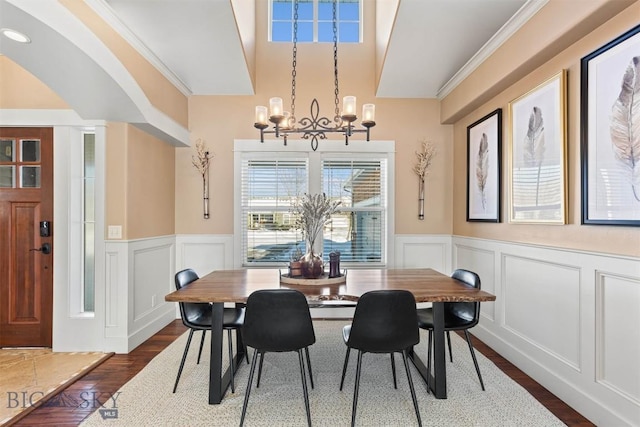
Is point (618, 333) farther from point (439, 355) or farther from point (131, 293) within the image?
point (131, 293)

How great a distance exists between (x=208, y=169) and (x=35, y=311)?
224 cm

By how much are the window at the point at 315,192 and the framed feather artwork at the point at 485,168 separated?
945 millimetres

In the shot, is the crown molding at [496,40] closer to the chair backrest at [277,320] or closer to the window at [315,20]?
the window at [315,20]

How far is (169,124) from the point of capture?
11.6 ft

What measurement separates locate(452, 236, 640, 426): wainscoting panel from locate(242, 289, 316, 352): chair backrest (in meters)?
1.78

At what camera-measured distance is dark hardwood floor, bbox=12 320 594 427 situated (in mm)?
2066

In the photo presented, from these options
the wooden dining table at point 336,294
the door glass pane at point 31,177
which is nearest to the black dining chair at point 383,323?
the wooden dining table at point 336,294

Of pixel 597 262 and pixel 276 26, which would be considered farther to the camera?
pixel 276 26

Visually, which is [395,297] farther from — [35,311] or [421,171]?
[35,311]

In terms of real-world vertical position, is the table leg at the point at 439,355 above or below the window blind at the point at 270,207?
below

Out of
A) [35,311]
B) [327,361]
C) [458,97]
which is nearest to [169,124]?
[35,311]

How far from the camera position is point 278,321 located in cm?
195

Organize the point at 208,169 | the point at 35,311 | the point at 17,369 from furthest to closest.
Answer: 1. the point at 208,169
2. the point at 35,311
3. the point at 17,369

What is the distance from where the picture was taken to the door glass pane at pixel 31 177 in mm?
3096
